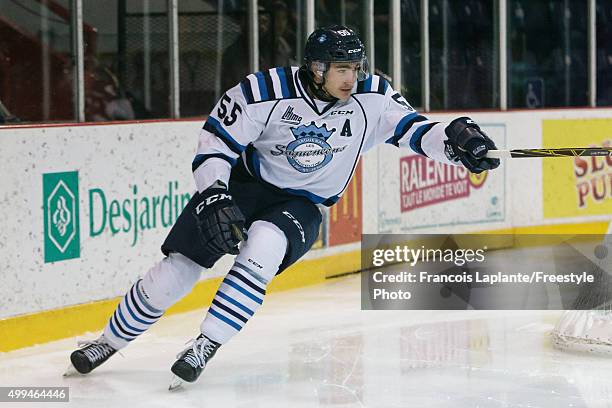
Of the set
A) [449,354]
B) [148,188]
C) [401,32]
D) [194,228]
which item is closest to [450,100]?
[401,32]

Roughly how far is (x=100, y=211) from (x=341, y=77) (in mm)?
1568

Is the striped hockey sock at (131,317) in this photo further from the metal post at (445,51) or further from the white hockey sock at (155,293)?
the metal post at (445,51)

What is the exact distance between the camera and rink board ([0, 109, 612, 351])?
4688 mm

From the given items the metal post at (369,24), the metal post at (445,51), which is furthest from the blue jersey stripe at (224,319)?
the metal post at (445,51)

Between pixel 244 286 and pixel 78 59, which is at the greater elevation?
pixel 78 59

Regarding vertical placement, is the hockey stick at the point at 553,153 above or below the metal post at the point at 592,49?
below

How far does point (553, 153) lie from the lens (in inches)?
164

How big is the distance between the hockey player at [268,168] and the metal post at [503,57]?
4.01 m

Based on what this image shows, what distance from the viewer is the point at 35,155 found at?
476 cm

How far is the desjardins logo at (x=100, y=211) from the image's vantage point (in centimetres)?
482

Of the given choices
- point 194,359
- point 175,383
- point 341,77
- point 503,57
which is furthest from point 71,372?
point 503,57

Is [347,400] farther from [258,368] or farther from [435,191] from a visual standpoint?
[435,191]

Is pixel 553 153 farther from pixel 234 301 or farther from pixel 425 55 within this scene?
pixel 425 55

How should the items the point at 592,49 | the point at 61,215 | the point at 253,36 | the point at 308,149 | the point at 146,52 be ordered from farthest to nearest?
the point at 592,49
the point at 253,36
the point at 146,52
the point at 61,215
the point at 308,149
